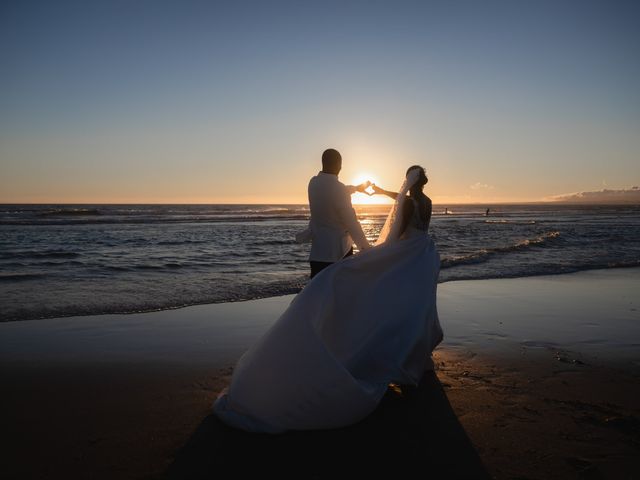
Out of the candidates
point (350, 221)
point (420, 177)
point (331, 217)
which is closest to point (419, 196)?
point (420, 177)

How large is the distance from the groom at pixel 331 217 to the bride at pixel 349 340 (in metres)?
0.38

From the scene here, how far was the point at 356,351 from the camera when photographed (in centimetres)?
409

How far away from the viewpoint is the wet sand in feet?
10.6

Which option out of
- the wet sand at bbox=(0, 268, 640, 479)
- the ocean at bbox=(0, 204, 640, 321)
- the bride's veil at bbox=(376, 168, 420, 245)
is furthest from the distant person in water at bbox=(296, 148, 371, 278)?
the ocean at bbox=(0, 204, 640, 321)

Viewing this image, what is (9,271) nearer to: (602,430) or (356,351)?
Answer: (356,351)

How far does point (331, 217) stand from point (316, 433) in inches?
79.3

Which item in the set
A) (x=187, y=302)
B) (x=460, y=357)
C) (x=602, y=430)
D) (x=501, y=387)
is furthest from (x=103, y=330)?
(x=602, y=430)

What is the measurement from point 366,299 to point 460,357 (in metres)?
2.16

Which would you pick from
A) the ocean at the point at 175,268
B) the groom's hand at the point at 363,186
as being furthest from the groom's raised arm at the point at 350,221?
the ocean at the point at 175,268

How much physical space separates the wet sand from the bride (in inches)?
8.7

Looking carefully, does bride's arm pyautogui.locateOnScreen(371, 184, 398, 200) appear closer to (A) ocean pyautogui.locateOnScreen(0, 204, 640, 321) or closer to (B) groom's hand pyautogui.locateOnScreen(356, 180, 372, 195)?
(B) groom's hand pyautogui.locateOnScreen(356, 180, 372, 195)

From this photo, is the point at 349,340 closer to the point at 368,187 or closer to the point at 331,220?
the point at 331,220

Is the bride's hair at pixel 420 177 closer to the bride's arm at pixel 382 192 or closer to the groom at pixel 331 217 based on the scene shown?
the bride's arm at pixel 382 192

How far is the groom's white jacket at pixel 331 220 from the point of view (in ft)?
15.0
